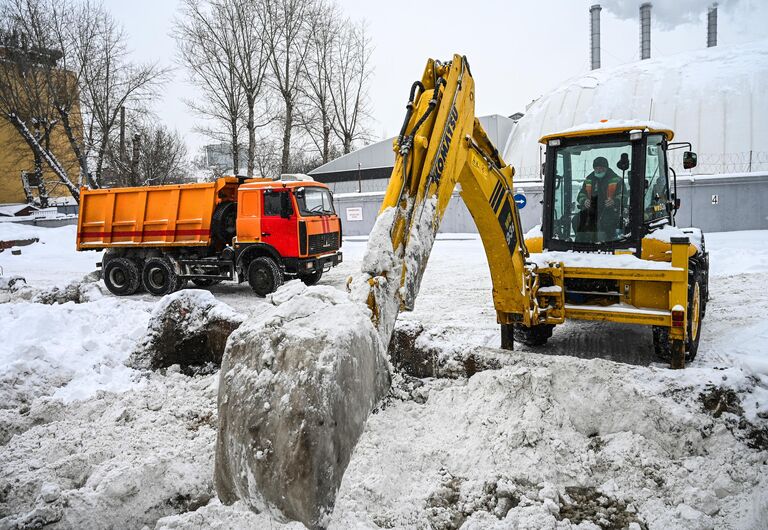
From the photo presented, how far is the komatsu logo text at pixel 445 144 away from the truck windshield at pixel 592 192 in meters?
2.32

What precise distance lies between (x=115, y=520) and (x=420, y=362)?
254 cm

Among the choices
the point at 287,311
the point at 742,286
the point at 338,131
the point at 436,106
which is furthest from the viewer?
the point at 338,131

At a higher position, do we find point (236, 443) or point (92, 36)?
point (92, 36)

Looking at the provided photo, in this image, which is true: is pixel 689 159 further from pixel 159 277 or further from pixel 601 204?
pixel 159 277

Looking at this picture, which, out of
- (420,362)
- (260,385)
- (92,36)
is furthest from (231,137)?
(260,385)

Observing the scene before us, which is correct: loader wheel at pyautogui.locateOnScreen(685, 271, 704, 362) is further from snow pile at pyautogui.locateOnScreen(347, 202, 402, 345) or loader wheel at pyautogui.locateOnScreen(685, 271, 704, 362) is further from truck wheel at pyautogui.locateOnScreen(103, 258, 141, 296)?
truck wheel at pyautogui.locateOnScreen(103, 258, 141, 296)

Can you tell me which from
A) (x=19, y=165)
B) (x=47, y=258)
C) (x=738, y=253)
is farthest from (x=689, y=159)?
(x=19, y=165)

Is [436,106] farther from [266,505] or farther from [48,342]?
[48,342]

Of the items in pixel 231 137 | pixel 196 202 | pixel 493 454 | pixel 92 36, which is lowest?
pixel 493 454

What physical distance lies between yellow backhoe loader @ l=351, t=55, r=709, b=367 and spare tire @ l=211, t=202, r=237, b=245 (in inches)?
293

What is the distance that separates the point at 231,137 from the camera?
26.3 meters

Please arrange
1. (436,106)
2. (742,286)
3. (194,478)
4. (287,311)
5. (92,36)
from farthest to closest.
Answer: (92,36) < (742,286) < (436,106) < (194,478) < (287,311)

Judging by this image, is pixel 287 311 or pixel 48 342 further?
→ pixel 48 342

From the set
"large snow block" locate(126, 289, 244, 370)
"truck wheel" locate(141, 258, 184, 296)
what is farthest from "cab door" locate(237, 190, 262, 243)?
"large snow block" locate(126, 289, 244, 370)
